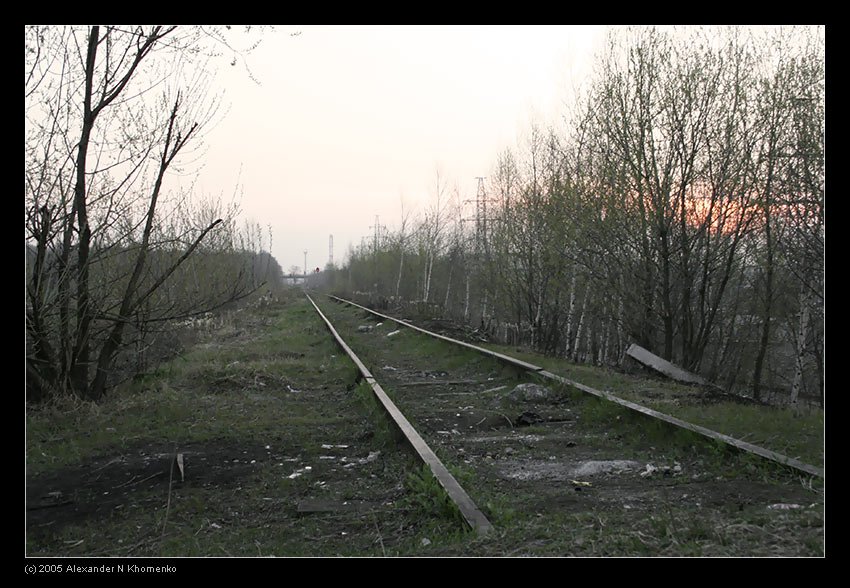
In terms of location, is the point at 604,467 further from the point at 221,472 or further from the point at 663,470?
the point at 221,472

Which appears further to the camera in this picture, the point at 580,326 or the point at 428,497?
the point at 580,326

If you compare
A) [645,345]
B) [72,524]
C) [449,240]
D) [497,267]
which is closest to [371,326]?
[497,267]

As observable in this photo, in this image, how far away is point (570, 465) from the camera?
4941 millimetres

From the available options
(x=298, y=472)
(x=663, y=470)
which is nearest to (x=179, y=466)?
(x=298, y=472)

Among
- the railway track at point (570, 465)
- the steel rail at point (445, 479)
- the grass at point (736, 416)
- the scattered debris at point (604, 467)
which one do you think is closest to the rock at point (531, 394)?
the railway track at point (570, 465)

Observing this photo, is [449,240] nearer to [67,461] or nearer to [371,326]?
[371,326]

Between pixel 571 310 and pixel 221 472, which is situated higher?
pixel 571 310

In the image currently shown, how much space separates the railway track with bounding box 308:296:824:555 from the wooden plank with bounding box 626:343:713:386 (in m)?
2.63

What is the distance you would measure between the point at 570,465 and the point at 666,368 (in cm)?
608

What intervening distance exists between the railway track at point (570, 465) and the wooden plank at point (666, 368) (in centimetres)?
263

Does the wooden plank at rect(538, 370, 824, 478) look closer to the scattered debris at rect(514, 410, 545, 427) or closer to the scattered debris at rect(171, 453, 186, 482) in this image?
the scattered debris at rect(514, 410, 545, 427)

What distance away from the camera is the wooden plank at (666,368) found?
9.63m

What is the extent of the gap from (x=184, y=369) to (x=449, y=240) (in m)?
26.9
